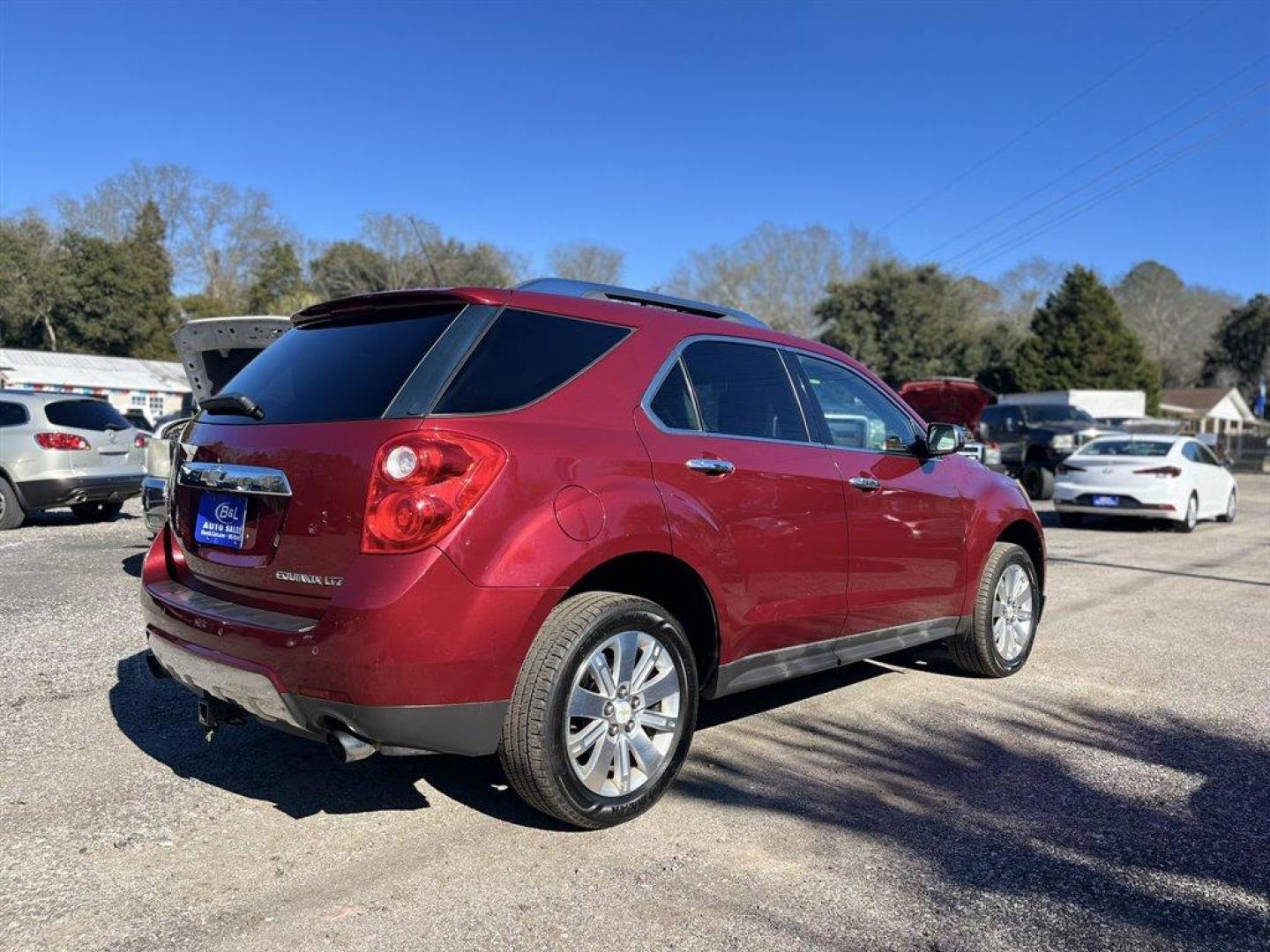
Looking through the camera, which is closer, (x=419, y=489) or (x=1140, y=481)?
(x=419, y=489)

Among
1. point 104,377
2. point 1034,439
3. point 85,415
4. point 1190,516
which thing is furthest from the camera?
point 104,377

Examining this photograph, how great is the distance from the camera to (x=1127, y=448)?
47.1ft

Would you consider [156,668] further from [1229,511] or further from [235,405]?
[1229,511]

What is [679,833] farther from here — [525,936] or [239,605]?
[239,605]

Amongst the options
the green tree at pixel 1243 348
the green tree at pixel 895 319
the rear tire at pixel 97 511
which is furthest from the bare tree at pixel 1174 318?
the rear tire at pixel 97 511

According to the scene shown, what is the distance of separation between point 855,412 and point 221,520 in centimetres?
292

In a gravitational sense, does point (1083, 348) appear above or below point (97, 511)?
above

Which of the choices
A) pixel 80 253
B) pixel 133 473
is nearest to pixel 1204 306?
pixel 80 253

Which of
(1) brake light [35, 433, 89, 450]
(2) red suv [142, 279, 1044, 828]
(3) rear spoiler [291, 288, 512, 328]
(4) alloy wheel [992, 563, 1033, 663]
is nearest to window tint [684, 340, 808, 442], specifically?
(2) red suv [142, 279, 1044, 828]

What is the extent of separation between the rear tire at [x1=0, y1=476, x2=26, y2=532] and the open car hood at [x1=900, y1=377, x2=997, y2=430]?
12.9m

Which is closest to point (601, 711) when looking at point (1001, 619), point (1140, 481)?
point (1001, 619)

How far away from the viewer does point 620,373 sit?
359 centimetres

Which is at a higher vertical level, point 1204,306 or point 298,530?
point 1204,306

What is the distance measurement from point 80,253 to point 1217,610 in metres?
56.0
